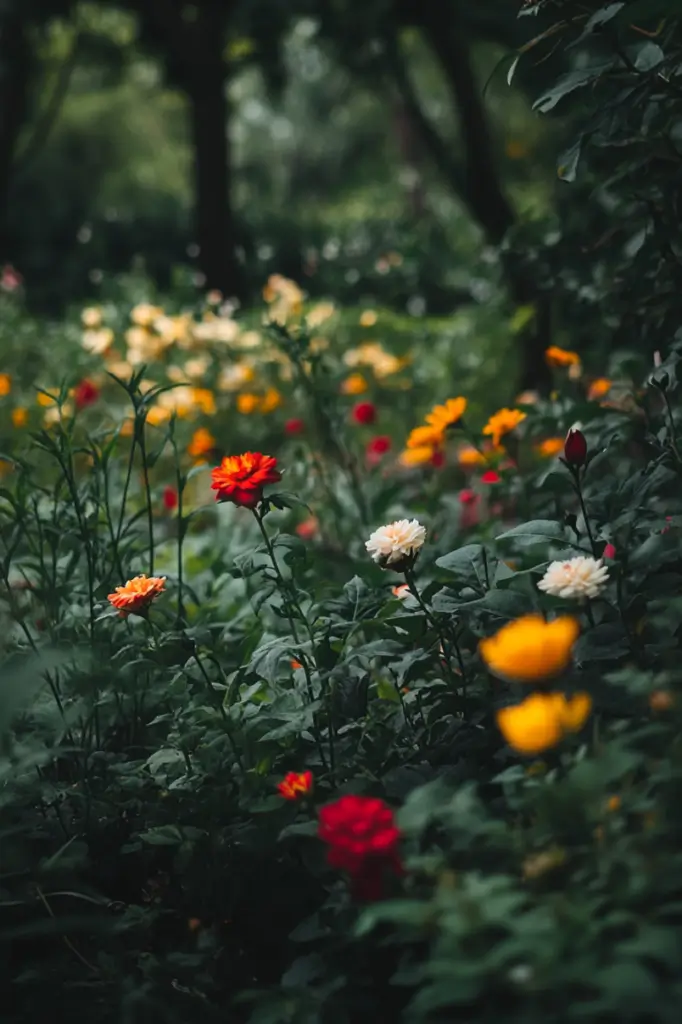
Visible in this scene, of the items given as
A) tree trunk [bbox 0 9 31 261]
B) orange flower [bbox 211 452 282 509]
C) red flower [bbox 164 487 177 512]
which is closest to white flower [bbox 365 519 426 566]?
orange flower [bbox 211 452 282 509]

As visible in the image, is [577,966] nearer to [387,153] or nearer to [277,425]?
[277,425]

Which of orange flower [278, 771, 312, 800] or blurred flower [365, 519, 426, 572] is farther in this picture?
blurred flower [365, 519, 426, 572]

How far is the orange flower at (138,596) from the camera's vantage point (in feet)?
4.96

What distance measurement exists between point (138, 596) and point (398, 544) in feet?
1.19

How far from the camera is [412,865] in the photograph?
1.01m

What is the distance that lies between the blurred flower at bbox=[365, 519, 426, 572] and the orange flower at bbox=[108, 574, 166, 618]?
0.30 m

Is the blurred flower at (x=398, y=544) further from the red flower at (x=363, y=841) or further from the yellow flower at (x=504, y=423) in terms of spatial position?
the yellow flower at (x=504, y=423)

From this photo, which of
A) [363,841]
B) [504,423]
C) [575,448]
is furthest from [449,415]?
[363,841]

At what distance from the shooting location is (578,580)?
1.27 metres

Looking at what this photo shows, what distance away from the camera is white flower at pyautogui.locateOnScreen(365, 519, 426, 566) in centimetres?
146

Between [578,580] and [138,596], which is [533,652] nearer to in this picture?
[578,580]

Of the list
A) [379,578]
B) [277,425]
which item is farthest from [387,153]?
[379,578]

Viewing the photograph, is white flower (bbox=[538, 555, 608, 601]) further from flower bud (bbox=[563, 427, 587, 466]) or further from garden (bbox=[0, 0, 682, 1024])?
flower bud (bbox=[563, 427, 587, 466])

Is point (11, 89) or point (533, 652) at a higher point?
point (11, 89)
